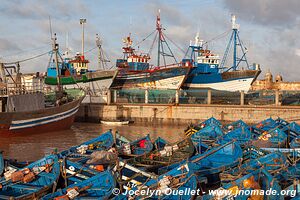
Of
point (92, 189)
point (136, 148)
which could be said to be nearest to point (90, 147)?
point (136, 148)

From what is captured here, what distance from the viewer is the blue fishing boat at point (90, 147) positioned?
14657 mm

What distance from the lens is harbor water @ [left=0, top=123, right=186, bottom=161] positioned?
19.8 metres

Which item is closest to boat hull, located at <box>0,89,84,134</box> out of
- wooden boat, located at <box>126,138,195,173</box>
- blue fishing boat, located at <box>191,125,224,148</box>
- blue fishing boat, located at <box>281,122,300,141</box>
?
blue fishing boat, located at <box>191,125,224,148</box>

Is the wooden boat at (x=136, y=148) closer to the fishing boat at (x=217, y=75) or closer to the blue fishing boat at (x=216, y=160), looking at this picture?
the blue fishing boat at (x=216, y=160)

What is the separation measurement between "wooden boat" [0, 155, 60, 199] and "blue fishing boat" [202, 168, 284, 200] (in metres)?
4.66

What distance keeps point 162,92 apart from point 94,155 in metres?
21.3

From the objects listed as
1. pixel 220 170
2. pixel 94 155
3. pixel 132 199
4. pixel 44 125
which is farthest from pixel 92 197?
pixel 44 125

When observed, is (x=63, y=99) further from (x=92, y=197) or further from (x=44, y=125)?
(x=92, y=197)

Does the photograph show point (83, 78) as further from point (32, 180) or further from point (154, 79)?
point (32, 180)

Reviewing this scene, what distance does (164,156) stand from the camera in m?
15.0

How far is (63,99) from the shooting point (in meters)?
29.8

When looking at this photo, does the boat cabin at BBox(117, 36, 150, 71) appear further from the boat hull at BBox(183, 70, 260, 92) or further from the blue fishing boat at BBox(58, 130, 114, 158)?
the blue fishing boat at BBox(58, 130, 114, 158)

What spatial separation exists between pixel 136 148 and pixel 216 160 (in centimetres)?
386

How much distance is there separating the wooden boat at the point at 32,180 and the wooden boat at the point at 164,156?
3.07m
